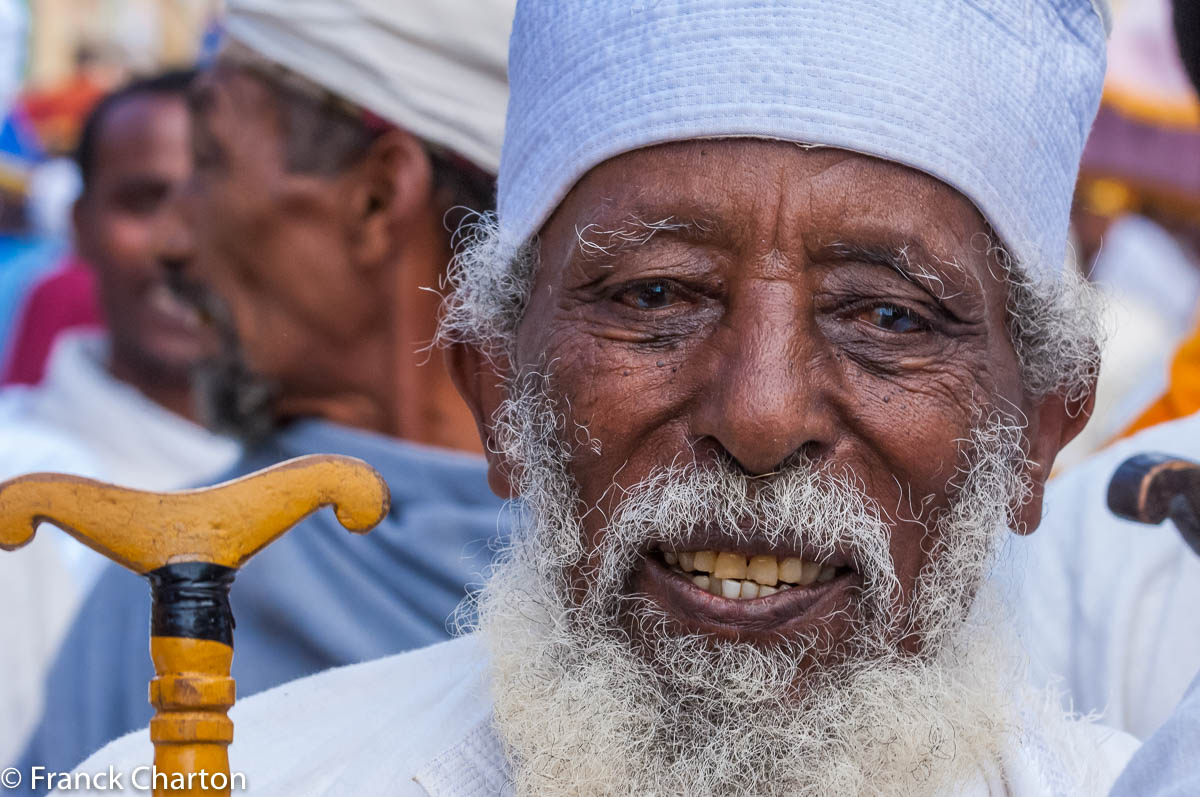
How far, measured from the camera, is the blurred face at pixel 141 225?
19.9 feet

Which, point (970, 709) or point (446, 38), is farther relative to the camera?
point (446, 38)

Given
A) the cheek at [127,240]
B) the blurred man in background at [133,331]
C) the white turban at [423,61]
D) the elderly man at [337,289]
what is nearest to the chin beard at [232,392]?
the elderly man at [337,289]

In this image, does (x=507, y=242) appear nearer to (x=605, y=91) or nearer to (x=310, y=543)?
(x=605, y=91)

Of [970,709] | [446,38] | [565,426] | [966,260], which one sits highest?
[446,38]

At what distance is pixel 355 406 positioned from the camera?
3.54m

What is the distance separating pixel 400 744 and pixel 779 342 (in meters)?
0.83

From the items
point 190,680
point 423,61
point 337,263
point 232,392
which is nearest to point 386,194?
point 337,263

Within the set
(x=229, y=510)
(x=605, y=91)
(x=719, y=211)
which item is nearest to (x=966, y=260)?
(x=719, y=211)

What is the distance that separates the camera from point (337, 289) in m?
3.47

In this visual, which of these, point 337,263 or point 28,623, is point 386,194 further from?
point 28,623

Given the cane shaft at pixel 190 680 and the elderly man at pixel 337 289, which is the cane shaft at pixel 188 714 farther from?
the elderly man at pixel 337 289

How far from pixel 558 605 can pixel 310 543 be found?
4.32ft

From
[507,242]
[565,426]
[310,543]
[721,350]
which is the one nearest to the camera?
[721,350]

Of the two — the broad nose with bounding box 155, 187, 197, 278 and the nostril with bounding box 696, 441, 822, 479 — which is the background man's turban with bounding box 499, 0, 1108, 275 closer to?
the nostril with bounding box 696, 441, 822, 479
